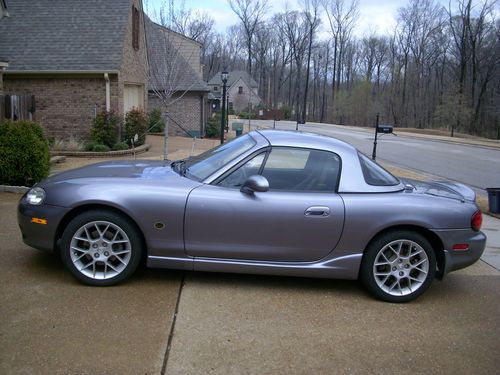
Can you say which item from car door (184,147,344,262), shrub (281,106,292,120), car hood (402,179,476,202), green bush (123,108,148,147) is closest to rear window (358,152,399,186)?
car hood (402,179,476,202)

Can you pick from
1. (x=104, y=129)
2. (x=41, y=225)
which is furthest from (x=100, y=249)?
(x=104, y=129)

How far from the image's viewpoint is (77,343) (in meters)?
3.27

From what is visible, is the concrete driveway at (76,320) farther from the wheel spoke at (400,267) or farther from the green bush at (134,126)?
the green bush at (134,126)

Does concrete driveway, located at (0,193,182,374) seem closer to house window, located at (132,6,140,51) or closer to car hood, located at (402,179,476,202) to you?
car hood, located at (402,179,476,202)

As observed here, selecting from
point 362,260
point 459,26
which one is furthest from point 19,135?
point 459,26

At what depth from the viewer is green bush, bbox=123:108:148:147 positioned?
56.9ft

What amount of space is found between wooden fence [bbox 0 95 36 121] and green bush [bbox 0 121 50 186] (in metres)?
3.46

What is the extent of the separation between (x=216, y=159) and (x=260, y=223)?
902 mm

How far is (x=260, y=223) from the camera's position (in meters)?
4.18

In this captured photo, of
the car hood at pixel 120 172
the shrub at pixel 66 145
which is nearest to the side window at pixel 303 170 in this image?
the car hood at pixel 120 172

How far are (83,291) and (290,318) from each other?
1.74 meters

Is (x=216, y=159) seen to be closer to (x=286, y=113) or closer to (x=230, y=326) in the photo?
(x=230, y=326)

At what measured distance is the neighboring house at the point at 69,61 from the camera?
53.5 feet

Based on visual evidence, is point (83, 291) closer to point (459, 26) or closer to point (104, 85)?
point (104, 85)
